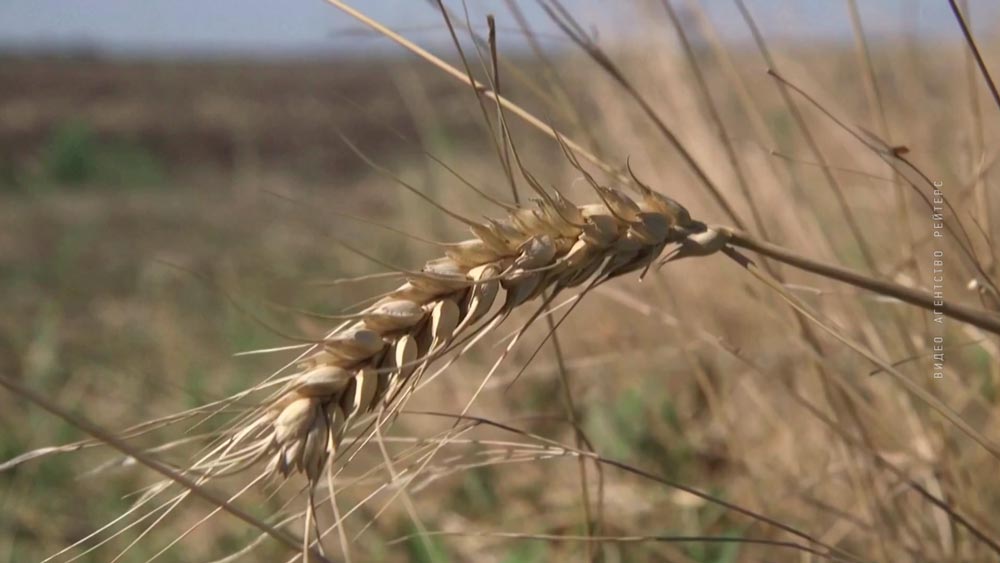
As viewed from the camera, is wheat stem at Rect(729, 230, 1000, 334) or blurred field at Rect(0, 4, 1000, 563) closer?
wheat stem at Rect(729, 230, 1000, 334)

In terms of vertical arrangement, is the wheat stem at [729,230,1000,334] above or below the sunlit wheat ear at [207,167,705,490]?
above

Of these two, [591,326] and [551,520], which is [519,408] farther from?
[551,520]

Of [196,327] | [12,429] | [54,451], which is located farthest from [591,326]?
[54,451]

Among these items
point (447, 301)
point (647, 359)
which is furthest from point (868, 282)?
point (647, 359)

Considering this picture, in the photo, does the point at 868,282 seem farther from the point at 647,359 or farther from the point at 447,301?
the point at 647,359

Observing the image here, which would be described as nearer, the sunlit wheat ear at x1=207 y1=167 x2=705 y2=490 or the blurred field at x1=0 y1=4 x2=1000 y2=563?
the sunlit wheat ear at x1=207 y1=167 x2=705 y2=490
